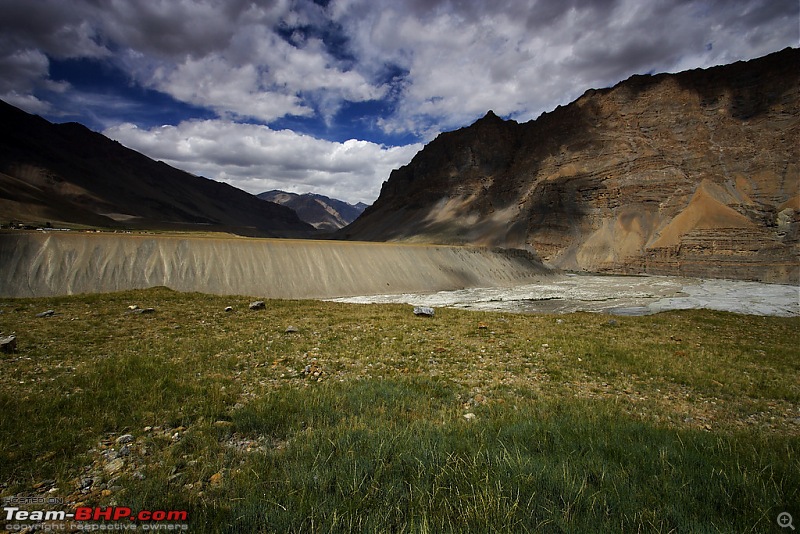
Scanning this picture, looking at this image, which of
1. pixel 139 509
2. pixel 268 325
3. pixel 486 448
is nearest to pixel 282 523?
pixel 139 509

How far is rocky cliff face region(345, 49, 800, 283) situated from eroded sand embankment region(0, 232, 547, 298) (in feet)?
163

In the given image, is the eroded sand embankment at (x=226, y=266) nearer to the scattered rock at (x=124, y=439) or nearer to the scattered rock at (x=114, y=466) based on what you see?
the scattered rock at (x=124, y=439)

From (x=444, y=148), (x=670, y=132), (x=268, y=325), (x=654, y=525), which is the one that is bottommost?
(x=268, y=325)

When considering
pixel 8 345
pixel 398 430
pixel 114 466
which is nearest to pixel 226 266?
pixel 8 345

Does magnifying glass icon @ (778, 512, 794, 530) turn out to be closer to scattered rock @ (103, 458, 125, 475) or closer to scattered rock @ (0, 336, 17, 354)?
scattered rock @ (103, 458, 125, 475)

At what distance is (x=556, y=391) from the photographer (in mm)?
7941

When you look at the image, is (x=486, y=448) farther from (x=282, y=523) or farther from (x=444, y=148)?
(x=444, y=148)

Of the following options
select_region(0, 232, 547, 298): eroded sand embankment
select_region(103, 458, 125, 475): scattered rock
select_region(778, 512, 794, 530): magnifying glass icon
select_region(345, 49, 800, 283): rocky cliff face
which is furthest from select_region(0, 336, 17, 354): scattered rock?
select_region(345, 49, 800, 283): rocky cliff face

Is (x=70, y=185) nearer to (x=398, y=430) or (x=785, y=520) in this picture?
(x=398, y=430)

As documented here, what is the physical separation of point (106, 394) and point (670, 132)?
135320 millimetres

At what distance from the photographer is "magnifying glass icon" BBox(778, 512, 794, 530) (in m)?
3.14

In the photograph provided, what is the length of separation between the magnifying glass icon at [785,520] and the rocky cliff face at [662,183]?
302ft

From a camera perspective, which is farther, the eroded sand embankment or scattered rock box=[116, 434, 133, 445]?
the eroded sand embankment

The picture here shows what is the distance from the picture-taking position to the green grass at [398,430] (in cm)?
337
